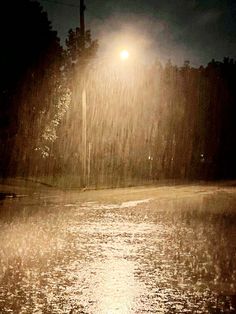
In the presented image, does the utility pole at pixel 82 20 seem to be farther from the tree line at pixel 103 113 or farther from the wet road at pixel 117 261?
the wet road at pixel 117 261

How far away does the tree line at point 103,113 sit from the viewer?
27.0 metres

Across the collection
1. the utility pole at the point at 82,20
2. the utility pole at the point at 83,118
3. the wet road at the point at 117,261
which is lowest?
the wet road at the point at 117,261

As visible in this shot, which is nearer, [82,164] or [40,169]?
[82,164]

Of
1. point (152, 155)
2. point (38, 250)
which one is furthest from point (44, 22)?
point (152, 155)

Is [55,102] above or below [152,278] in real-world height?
above

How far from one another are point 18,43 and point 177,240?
16.8m

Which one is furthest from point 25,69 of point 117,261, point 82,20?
point 117,261

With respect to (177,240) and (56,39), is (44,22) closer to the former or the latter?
(56,39)

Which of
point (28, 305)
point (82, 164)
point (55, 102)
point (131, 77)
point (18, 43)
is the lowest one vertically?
point (28, 305)

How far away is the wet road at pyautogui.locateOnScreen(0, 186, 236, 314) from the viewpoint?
23.1 ft

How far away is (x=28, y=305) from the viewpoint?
22.5ft

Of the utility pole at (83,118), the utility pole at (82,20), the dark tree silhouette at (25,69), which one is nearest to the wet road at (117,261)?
the dark tree silhouette at (25,69)

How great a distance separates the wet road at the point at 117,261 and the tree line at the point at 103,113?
10.5 m

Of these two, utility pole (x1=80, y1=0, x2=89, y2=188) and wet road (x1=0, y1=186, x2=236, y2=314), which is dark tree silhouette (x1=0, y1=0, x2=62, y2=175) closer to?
utility pole (x1=80, y1=0, x2=89, y2=188)
